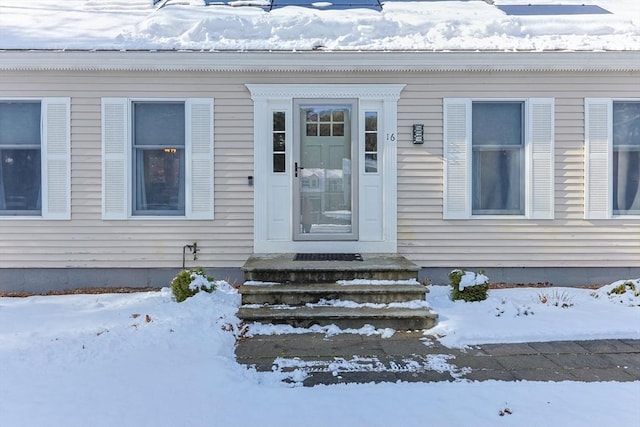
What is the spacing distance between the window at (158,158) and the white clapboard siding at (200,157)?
0.15 meters

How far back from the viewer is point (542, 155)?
6.16m

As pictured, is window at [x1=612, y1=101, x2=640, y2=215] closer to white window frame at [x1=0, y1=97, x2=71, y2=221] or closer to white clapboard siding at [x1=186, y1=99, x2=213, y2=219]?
white clapboard siding at [x1=186, y1=99, x2=213, y2=219]

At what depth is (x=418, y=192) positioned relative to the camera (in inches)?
246

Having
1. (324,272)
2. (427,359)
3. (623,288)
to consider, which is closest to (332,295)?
(324,272)

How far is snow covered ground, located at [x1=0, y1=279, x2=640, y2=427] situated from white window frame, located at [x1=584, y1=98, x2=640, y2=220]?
193cm

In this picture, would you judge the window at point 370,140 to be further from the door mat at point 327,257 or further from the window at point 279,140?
the door mat at point 327,257

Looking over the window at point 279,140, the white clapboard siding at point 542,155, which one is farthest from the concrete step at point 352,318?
the white clapboard siding at point 542,155

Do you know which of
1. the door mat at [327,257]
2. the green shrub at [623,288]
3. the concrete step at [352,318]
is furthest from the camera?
the door mat at [327,257]

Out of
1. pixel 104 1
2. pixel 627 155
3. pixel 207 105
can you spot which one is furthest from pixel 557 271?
pixel 104 1

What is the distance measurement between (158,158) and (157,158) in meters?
0.01

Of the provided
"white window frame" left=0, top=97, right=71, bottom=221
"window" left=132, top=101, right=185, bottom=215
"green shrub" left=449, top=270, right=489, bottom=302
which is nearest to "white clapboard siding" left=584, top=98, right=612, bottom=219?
"green shrub" left=449, top=270, right=489, bottom=302

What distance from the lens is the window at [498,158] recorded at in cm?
616

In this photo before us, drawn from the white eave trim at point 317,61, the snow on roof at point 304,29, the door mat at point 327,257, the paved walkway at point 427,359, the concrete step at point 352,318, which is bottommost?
the paved walkway at point 427,359

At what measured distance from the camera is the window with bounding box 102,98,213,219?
6.12 meters
